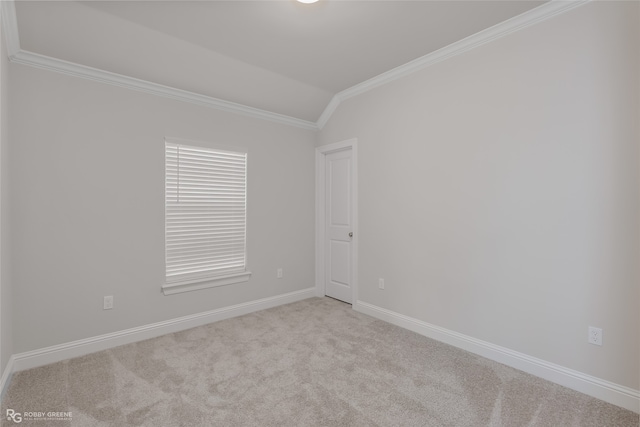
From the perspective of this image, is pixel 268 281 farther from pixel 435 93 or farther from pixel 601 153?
pixel 601 153

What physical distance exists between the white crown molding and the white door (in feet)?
2.61

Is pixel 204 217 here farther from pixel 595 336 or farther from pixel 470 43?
pixel 595 336

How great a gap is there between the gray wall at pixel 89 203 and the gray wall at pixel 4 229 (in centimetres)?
11

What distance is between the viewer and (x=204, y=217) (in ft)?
11.0

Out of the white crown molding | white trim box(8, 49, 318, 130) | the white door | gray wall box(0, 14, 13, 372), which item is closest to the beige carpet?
gray wall box(0, 14, 13, 372)

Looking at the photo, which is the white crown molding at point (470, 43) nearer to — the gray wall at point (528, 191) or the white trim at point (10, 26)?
the gray wall at point (528, 191)

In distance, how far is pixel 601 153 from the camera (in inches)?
77.6

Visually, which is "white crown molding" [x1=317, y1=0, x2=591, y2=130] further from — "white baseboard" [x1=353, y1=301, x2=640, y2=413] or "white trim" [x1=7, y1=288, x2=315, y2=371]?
"white trim" [x1=7, y1=288, x2=315, y2=371]

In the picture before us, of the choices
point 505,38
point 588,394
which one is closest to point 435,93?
point 505,38

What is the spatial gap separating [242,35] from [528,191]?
8.58 feet

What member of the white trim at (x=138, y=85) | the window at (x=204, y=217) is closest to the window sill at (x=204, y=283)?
the window at (x=204, y=217)

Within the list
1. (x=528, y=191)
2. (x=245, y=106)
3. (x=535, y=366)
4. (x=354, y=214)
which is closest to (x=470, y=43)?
(x=528, y=191)

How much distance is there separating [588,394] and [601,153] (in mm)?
1625
